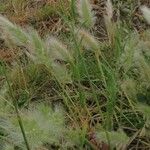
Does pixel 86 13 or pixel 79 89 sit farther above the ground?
pixel 86 13

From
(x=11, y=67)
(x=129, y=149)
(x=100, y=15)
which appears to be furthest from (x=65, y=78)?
(x=100, y=15)

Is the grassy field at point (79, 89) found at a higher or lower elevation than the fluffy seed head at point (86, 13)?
lower

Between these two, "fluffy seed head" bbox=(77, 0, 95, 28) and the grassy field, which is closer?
the grassy field

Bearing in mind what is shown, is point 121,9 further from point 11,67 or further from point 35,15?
point 11,67

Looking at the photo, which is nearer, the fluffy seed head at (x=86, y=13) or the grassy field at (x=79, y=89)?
the grassy field at (x=79, y=89)

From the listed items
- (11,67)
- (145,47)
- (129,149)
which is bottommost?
(129,149)

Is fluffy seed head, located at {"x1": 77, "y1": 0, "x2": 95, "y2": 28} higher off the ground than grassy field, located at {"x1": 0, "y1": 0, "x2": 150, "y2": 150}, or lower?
higher

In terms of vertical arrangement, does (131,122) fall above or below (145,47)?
below

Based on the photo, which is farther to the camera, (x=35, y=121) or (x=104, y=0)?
(x=104, y=0)
